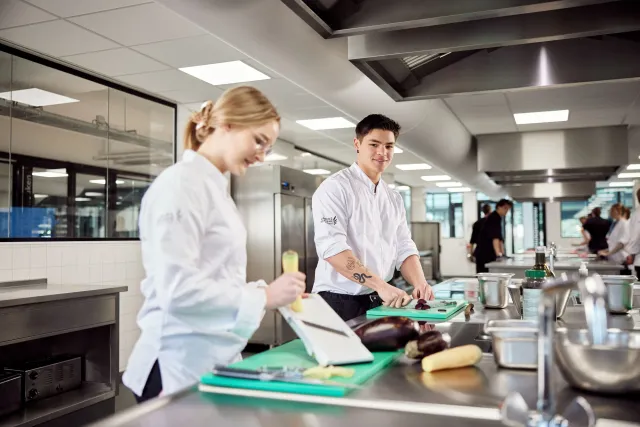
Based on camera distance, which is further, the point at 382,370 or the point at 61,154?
the point at 61,154

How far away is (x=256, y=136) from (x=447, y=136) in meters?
4.32

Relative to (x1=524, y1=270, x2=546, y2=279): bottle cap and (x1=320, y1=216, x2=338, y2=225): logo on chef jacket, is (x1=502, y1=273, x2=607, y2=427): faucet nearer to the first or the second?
(x1=524, y1=270, x2=546, y2=279): bottle cap

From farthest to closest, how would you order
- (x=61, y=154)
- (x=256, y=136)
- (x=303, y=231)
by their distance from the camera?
(x=303, y=231)
(x=61, y=154)
(x=256, y=136)

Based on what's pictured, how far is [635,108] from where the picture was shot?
5.80 m

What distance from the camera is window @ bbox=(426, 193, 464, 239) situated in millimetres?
16844

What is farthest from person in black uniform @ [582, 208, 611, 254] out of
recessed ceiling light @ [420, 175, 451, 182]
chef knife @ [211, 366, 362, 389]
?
chef knife @ [211, 366, 362, 389]

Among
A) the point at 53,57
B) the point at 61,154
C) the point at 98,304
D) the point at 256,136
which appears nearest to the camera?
the point at 256,136

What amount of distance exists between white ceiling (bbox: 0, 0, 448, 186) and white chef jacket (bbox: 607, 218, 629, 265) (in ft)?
Result: 14.1

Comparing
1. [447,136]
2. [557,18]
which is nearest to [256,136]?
[557,18]

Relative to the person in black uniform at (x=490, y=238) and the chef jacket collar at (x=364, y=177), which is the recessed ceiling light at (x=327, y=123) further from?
the chef jacket collar at (x=364, y=177)

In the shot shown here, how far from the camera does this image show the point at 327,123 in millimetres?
6613

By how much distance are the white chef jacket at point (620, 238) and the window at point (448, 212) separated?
8.23 meters

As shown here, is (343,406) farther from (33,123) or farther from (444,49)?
(33,123)

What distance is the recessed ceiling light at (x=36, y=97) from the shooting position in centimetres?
412
